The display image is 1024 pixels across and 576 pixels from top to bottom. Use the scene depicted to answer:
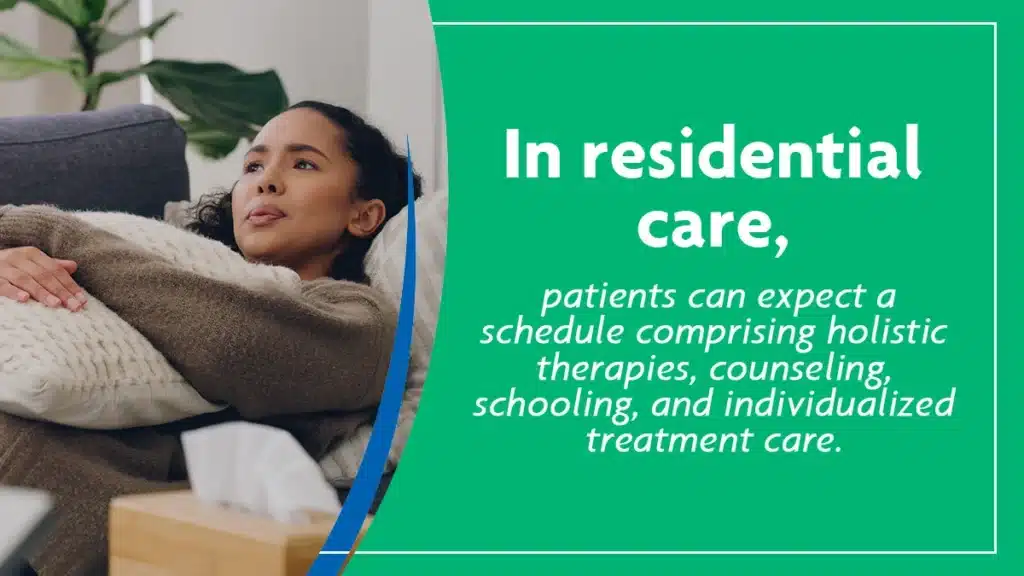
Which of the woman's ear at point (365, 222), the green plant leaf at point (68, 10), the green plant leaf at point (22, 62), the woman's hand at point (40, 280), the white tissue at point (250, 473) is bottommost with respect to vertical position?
the white tissue at point (250, 473)

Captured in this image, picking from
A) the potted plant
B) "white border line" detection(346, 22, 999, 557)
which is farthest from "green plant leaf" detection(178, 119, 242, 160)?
"white border line" detection(346, 22, 999, 557)

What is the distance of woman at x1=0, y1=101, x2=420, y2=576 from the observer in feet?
2.15

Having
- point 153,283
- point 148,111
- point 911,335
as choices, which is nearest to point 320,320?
point 153,283

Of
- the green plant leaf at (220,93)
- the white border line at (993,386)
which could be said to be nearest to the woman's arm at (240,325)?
the green plant leaf at (220,93)

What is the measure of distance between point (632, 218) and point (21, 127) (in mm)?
508

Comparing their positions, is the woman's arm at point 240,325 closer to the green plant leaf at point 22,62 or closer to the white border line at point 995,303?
the green plant leaf at point 22,62

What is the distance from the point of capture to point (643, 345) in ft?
3.73

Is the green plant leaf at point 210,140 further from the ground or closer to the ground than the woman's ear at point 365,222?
further from the ground

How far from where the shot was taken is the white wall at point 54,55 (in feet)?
2.49

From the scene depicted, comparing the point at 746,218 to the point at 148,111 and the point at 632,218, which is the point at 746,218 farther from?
the point at 148,111

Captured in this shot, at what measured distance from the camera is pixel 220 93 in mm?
770

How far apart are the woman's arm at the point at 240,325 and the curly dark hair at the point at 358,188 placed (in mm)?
19

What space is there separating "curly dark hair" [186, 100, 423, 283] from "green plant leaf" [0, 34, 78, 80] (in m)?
0.12

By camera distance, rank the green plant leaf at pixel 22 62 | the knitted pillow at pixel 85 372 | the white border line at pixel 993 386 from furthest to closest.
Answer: the white border line at pixel 993 386 < the green plant leaf at pixel 22 62 < the knitted pillow at pixel 85 372
